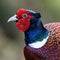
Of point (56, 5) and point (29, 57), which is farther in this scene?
point (56, 5)

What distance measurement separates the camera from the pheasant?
3.01m

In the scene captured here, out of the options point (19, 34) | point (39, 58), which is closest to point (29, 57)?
point (39, 58)

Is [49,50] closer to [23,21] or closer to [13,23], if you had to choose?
[23,21]

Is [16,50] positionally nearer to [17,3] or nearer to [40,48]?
[17,3]

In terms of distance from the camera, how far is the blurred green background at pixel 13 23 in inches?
210

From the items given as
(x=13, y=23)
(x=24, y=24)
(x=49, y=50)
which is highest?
(x=24, y=24)

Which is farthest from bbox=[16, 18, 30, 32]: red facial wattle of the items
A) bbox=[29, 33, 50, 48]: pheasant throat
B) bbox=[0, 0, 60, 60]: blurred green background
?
bbox=[0, 0, 60, 60]: blurred green background

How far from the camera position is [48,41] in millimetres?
3033

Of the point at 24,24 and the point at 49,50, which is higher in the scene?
the point at 24,24

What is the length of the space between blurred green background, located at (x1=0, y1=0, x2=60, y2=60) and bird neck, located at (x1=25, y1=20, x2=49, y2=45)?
7.22 feet

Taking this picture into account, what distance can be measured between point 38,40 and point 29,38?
6cm

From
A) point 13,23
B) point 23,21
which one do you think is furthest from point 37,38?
point 13,23

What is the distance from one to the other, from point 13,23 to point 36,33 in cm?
231

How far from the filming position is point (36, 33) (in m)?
3.06
